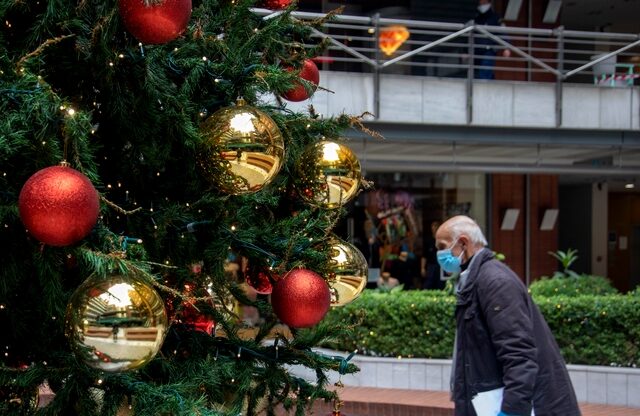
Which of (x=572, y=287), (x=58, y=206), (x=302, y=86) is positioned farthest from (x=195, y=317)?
(x=572, y=287)

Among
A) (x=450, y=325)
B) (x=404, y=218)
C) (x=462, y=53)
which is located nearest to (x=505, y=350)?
(x=450, y=325)

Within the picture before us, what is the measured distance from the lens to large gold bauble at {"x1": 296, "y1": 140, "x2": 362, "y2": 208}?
9.34 feet

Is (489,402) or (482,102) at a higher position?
(482,102)

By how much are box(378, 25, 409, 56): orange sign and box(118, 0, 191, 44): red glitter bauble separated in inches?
411

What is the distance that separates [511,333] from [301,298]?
4.46 feet

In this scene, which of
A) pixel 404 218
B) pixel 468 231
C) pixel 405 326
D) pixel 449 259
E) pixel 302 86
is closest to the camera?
pixel 302 86

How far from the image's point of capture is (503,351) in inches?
136

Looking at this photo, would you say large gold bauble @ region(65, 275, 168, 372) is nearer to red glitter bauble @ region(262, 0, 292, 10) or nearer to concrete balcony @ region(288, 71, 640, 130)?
red glitter bauble @ region(262, 0, 292, 10)

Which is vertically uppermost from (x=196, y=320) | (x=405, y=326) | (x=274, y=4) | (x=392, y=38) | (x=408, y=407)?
(x=392, y=38)

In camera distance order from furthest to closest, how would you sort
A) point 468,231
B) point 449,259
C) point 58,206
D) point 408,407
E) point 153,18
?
point 408,407, point 449,259, point 468,231, point 153,18, point 58,206

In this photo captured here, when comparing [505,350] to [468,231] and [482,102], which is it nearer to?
[468,231]

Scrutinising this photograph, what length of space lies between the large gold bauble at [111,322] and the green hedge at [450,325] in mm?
6203

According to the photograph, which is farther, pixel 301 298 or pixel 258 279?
pixel 258 279

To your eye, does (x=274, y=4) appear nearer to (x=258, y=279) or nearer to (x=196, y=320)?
(x=258, y=279)
